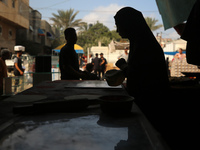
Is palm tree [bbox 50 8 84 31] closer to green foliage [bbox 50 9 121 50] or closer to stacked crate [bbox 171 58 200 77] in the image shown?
green foliage [bbox 50 9 121 50]

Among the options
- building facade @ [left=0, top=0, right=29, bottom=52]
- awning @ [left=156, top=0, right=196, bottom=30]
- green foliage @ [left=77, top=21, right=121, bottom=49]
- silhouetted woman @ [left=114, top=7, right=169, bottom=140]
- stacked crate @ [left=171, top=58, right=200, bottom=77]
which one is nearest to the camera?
silhouetted woman @ [left=114, top=7, right=169, bottom=140]

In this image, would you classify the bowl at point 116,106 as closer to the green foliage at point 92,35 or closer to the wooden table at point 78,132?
the wooden table at point 78,132

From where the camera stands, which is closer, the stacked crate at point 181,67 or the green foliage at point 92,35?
the stacked crate at point 181,67

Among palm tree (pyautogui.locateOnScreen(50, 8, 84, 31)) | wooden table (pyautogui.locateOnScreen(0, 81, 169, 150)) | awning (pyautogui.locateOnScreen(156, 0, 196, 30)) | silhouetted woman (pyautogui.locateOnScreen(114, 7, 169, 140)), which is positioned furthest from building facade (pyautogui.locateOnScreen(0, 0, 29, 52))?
wooden table (pyautogui.locateOnScreen(0, 81, 169, 150))

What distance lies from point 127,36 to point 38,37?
28335 millimetres

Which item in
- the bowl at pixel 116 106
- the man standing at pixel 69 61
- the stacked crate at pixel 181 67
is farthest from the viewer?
the stacked crate at pixel 181 67

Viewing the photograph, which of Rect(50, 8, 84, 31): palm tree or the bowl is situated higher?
Rect(50, 8, 84, 31): palm tree

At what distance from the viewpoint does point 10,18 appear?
16766mm

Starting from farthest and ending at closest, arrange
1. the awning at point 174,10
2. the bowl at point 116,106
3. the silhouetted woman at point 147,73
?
the awning at point 174,10
the silhouetted woman at point 147,73
the bowl at point 116,106

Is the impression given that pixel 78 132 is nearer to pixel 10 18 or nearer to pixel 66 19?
pixel 10 18

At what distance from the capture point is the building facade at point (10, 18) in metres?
16.1

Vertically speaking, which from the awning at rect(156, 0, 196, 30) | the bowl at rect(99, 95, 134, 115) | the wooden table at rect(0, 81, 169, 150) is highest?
the awning at rect(156, 0, 196, 30)

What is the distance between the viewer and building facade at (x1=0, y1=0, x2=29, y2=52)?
1612cm

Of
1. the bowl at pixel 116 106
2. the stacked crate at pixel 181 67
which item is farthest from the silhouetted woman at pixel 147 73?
the stacked crate at pixel 181 67
